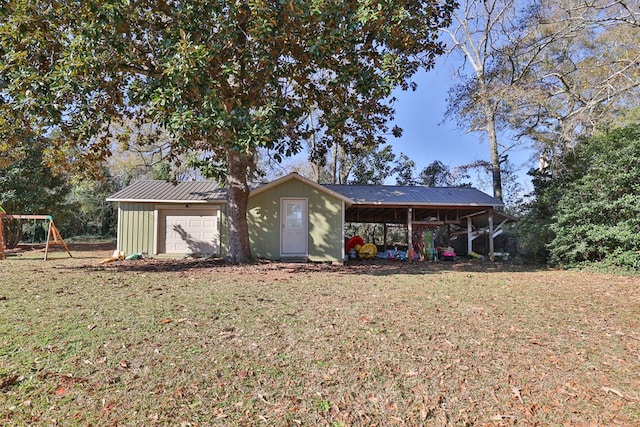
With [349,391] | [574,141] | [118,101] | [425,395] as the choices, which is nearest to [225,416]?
[349,391]

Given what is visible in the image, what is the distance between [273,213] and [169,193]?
406cm

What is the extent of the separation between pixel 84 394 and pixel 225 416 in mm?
1101

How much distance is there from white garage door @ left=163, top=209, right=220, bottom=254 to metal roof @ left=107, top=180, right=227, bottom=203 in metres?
0.58

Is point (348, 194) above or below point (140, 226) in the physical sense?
above

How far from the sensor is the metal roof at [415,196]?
1274 centimetres

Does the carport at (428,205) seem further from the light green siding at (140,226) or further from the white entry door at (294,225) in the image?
the light green siding at (140,226)

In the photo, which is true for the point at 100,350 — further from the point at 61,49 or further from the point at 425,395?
the point at 61,49

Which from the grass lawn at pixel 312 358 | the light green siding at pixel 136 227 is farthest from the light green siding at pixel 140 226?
the grass lawn at pixel 312 358

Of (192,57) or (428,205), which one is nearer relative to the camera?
(192,57)

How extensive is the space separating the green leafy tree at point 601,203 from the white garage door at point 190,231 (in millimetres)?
11030

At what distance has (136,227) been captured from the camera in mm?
12453

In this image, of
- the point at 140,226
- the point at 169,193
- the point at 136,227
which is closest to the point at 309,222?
the point at 169,193

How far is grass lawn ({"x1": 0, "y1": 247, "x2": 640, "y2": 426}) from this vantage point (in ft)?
8.14

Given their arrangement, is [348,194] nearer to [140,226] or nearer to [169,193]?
[169,193]
